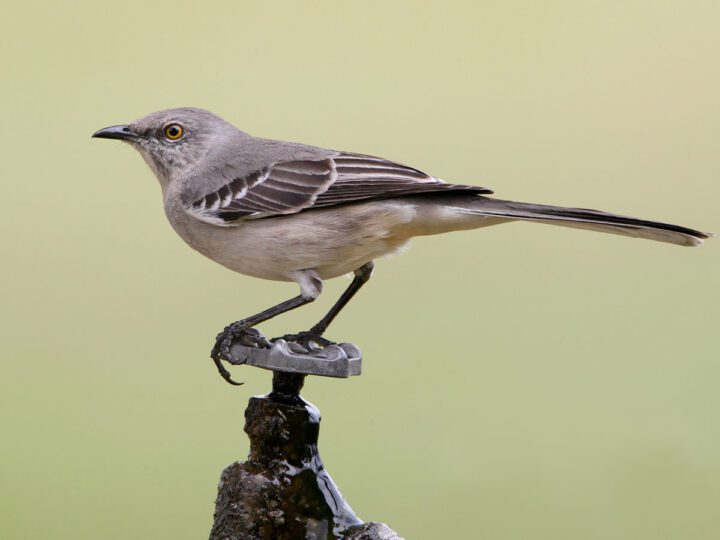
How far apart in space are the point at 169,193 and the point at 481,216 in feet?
3.67

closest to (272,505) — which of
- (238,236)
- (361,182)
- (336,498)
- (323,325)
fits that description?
(336,498)

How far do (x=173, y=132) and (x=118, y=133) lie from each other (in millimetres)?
191

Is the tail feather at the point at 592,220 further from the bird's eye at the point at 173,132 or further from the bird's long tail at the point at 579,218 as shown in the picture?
the bird's eye at the point at 173,132

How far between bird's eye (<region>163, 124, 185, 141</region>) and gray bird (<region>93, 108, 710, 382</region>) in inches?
7.6

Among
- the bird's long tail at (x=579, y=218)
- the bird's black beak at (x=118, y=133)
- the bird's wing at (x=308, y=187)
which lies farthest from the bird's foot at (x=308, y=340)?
the bird's black beak at (x=118, y=133)

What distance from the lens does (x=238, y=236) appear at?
2.91 metres

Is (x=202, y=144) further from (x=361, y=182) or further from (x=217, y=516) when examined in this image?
(x=217, y=516)

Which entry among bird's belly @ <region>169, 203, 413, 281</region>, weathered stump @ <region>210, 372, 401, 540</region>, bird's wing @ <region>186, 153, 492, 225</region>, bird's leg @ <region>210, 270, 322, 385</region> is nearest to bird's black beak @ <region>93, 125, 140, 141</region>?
bird's wing @ <region>186, 153, 492, 225</region>

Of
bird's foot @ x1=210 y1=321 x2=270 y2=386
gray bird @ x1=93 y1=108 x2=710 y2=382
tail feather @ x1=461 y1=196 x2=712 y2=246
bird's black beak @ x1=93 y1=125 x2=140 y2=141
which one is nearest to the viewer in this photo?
tail feather @ x1=461 y1=196 x2=712 y2=246

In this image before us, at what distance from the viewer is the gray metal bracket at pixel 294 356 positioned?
2532 mm

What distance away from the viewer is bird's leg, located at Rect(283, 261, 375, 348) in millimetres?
2852

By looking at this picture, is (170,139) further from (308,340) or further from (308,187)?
(308,340)

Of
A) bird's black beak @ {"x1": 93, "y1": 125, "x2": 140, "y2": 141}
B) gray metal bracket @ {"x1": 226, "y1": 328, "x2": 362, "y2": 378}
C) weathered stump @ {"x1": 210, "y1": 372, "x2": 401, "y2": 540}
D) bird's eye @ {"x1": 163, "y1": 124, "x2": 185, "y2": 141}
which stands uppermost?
bird's eye @ {"x1": 163, "y1": 124, "x2": 185, "y2": 141}

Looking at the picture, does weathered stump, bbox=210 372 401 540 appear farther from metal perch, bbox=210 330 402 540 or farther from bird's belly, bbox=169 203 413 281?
bird's belly, bbox=169 203 413 281
